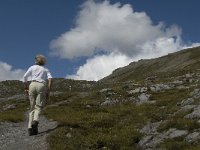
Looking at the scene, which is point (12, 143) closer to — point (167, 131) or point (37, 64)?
point (37, 64)

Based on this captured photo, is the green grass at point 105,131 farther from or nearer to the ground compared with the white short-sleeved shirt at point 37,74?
nearer to the ground

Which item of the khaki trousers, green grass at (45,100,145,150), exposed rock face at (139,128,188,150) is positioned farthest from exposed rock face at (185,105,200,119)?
the khaki trousers

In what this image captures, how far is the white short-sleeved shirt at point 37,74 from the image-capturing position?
70.1 feet

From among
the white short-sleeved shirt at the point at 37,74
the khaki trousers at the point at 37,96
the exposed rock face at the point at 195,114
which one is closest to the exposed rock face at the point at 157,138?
the exposed rock face at the point at 195,114

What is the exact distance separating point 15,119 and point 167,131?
546 inches

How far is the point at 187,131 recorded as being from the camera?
2055cm

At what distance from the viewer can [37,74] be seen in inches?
840

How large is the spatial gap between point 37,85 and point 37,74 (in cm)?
54

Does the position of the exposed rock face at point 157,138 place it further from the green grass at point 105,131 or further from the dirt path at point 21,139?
the dirt path at point 21,139

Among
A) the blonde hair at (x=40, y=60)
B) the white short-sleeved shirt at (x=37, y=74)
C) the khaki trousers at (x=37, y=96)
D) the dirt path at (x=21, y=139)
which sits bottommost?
the dirt path at (x=21, y=139)

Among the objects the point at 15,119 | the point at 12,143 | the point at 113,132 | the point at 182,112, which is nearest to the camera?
the point at 12,143

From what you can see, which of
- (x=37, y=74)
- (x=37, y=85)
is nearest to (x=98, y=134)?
(x=37, y=85)

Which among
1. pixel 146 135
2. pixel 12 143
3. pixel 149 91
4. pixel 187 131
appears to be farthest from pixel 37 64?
pixel 149 91

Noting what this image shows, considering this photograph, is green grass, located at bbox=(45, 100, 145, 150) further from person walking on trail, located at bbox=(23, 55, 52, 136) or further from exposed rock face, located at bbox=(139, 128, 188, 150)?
person walking on trail, located at bbox=(23, 55, 52, 136)
